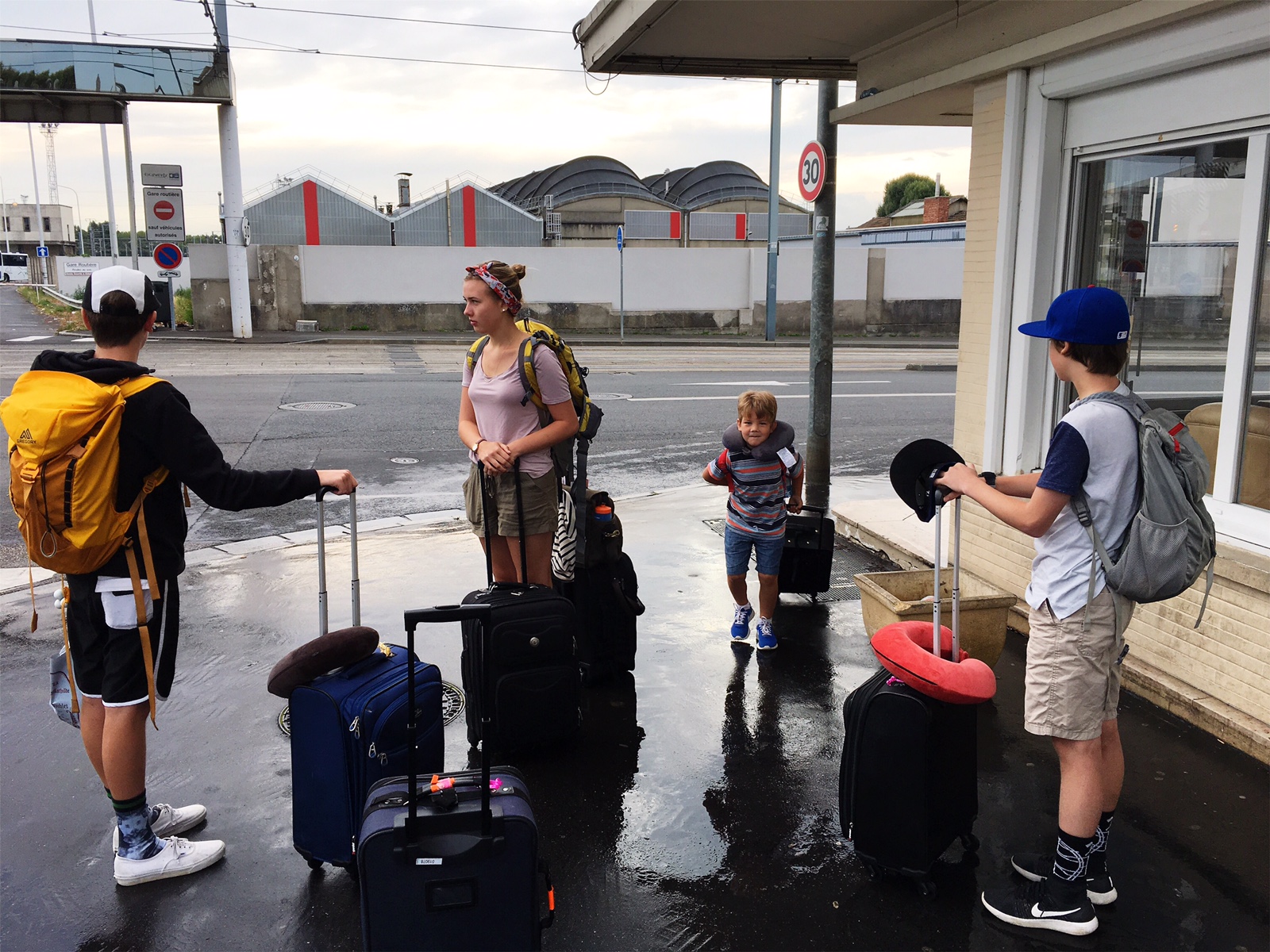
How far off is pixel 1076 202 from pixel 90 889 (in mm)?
5401

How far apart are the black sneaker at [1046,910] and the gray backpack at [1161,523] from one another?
0.96 m

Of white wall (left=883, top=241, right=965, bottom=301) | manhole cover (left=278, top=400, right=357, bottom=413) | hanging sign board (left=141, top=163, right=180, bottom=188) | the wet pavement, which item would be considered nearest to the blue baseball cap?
the wet pavement

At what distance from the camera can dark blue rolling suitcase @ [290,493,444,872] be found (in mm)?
3117

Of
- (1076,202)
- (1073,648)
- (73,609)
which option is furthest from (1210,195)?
(73,609)

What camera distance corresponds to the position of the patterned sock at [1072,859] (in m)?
2.97

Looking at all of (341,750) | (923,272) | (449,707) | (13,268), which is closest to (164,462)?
(341,750)

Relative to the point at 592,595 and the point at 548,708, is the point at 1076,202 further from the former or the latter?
the point at 548,708

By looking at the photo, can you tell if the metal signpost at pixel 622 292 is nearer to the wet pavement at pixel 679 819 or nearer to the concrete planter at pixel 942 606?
the concrete planter at pixel 942 606

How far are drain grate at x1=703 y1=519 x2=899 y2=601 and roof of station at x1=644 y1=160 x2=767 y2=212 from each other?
141 ft

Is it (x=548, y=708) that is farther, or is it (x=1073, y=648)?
(x=548, y=708)

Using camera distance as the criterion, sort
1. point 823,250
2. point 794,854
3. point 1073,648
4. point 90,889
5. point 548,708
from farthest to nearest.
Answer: point 823,250, point 548,708, point 794,854, point 90,889, point 1073,648

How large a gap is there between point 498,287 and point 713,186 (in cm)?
4812

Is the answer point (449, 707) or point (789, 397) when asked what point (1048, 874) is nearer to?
point (449, 707)

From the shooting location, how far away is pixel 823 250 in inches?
289
